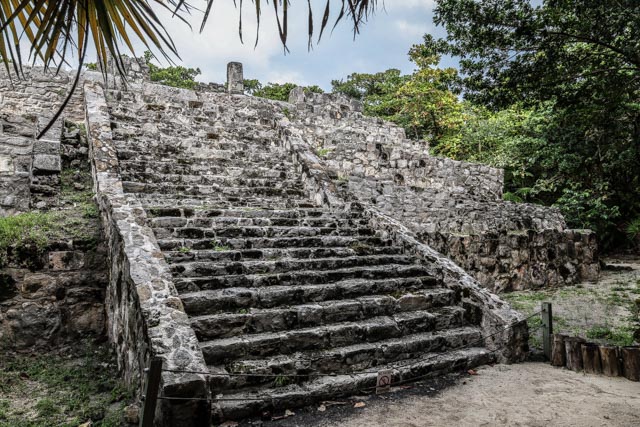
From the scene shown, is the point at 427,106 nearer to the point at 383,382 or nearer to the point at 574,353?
the point at 574,353

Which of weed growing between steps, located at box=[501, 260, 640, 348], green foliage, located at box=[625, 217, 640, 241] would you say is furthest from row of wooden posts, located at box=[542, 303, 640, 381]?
green foliage, located at box=[625, 217, 640, 241]

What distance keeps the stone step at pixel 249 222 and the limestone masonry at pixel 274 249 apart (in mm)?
27

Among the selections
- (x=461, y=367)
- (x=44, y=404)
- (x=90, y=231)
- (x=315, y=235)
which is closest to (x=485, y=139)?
(x=315, y=235)

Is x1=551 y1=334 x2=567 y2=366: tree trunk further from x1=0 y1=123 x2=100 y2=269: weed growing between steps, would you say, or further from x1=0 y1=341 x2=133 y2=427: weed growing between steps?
x1=0 y1=123 x2=100 y2=269: weed growing between steps

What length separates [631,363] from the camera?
3.47m

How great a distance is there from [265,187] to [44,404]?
165 inches

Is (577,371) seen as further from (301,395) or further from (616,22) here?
(616,22)

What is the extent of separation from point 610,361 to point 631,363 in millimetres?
149

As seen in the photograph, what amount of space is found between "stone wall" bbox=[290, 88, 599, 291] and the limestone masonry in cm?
4

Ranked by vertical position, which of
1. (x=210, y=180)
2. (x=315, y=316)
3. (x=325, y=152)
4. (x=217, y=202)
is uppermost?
(x=325, y=152)

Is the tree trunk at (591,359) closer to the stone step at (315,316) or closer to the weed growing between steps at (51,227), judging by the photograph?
Result: the stone step at (315,316)

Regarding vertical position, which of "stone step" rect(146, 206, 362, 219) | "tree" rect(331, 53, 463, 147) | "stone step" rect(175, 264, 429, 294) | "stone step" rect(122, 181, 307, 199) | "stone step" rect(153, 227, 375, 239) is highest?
"tree" rect(331, 53, 463, 147)

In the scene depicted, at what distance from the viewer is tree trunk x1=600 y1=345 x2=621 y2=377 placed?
3.53m

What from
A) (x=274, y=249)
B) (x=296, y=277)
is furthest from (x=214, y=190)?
(x=296, y=277)
